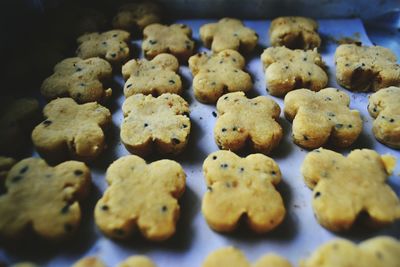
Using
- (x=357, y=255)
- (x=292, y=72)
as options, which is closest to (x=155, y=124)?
(x=292, y=72)

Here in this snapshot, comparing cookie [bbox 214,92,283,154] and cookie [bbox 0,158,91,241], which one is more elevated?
cookie [bbox 214,92,283,154]

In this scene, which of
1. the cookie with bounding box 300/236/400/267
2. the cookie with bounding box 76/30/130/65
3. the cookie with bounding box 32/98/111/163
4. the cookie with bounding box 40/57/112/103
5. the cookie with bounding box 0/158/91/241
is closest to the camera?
the cookie with bounding box 300/236/400/267

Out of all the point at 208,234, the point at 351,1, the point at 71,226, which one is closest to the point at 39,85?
the point at 71,226

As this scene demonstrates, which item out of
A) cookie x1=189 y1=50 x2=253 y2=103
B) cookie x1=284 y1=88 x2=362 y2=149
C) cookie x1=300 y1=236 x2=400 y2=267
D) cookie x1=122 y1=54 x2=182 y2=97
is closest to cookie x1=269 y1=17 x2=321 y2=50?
cookie x1=189 y1=50 x2=253 y2=103

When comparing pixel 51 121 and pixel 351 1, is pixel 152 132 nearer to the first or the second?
pixel 51 121

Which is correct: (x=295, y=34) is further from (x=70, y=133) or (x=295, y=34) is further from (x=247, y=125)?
(x=70, y=133)

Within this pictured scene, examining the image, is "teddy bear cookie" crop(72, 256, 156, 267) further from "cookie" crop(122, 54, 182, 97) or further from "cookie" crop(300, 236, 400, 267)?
"cookie" crop(122, 54, 182, 97)

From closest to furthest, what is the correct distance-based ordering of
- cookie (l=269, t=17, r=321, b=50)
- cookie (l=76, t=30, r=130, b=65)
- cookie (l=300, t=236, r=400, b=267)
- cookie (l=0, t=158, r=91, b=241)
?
cookie (l=300, t=236, r=400, b=267) → cookie (l=0, t=158, r=91, b=241) → cookie (l=76, t=30, r=130, b=65) → cookie (l=269, t=17, r=321, b=50)

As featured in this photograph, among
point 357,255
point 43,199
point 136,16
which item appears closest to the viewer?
point 357,255
